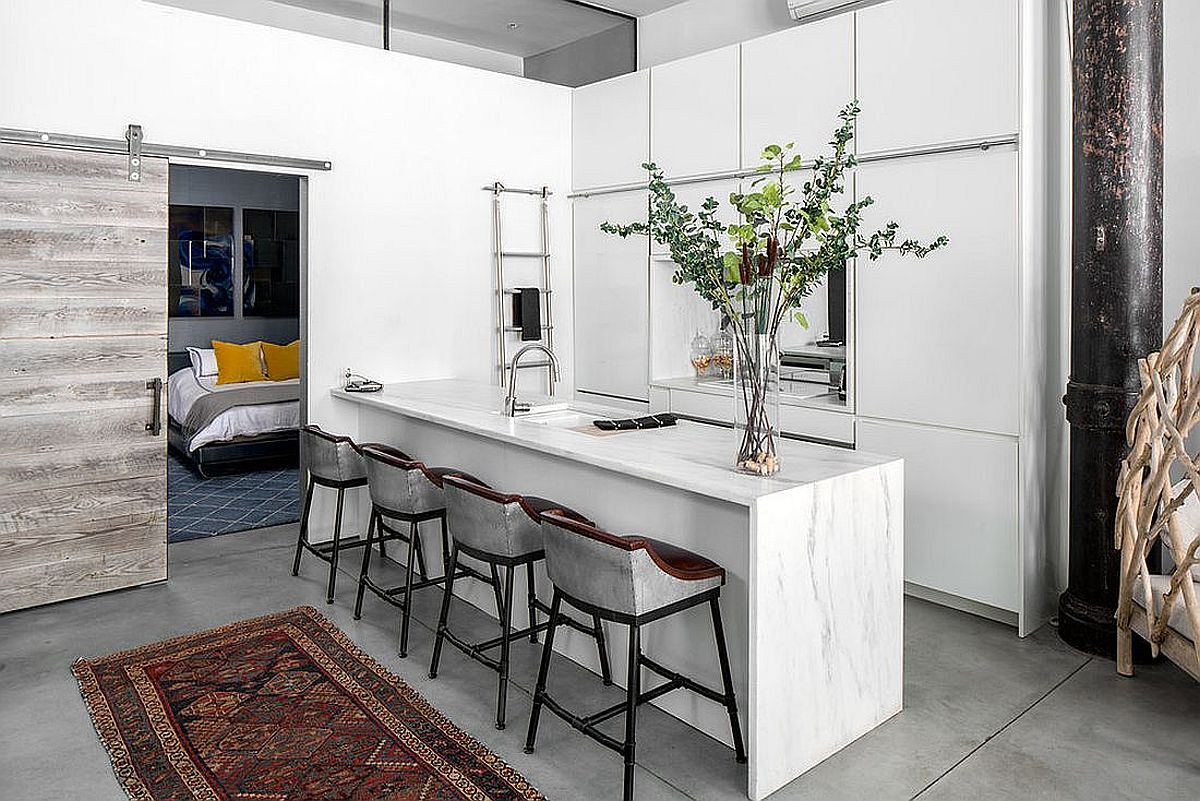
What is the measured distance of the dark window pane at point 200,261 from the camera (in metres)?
7.53

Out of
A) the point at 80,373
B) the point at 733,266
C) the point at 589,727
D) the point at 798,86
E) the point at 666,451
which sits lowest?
the point at 589,727

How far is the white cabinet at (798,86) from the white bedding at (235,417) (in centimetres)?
396

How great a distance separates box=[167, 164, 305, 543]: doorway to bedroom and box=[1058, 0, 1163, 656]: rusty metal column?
4690 millimetres

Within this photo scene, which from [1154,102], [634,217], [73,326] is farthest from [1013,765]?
[73,326]

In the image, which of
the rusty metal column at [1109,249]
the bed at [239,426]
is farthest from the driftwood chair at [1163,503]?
the bed at [239,426]

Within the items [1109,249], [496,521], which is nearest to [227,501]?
[496,521]

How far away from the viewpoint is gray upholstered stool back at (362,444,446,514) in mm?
3443

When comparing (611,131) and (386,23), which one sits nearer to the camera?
(386,23)

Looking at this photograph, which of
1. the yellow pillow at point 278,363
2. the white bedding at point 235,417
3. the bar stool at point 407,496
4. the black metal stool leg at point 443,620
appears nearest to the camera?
the black metal stool leg at point 443,620

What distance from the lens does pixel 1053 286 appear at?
3727mm

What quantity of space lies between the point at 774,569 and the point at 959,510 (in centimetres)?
173

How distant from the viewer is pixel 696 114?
492 centimetres

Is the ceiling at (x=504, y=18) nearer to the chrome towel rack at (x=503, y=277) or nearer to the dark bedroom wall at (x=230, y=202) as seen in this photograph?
the chrome towel rack at (x=503, y=277)

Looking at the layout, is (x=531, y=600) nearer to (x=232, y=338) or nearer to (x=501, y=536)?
(x=501, y=536)
